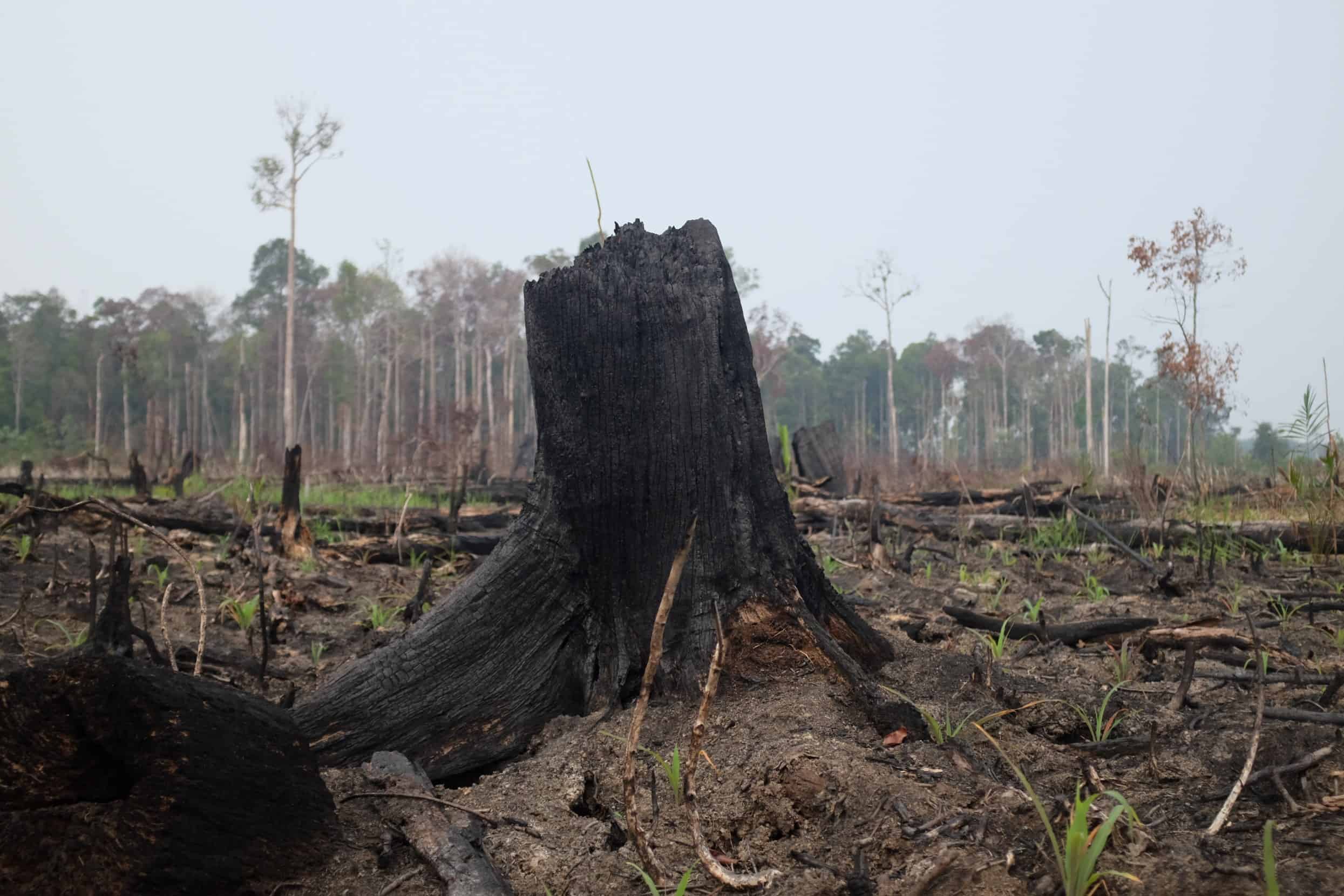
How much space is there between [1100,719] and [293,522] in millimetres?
5130

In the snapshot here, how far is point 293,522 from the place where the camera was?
5.63 metres

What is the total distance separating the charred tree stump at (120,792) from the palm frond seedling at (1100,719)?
1823 mm

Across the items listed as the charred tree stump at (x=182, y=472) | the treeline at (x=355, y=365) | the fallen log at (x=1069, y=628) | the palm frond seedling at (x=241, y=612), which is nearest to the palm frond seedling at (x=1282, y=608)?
the fallen log at (x=1069, y=628)

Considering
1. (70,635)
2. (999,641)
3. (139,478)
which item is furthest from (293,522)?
(999,641)

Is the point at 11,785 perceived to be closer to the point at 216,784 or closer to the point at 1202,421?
the point at 216,784

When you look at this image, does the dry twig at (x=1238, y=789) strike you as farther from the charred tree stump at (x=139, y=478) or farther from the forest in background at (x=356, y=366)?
the forest in background at (x=356, y=366)

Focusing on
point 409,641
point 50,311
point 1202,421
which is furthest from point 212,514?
point 50,311

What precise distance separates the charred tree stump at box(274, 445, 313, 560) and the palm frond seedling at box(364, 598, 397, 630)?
4.34ft

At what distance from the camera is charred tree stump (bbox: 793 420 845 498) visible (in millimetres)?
10602

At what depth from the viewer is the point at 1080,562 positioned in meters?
5.54

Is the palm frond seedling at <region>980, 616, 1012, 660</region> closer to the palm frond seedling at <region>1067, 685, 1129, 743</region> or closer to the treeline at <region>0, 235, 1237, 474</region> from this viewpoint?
the palm frond seedling at <region>1067, 685, 1129, 743</region>

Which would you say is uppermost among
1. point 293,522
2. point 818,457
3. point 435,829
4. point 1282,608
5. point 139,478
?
point 818,457

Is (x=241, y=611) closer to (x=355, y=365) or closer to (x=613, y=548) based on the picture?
(x=613, y=548)

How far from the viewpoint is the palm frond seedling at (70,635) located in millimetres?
3221
